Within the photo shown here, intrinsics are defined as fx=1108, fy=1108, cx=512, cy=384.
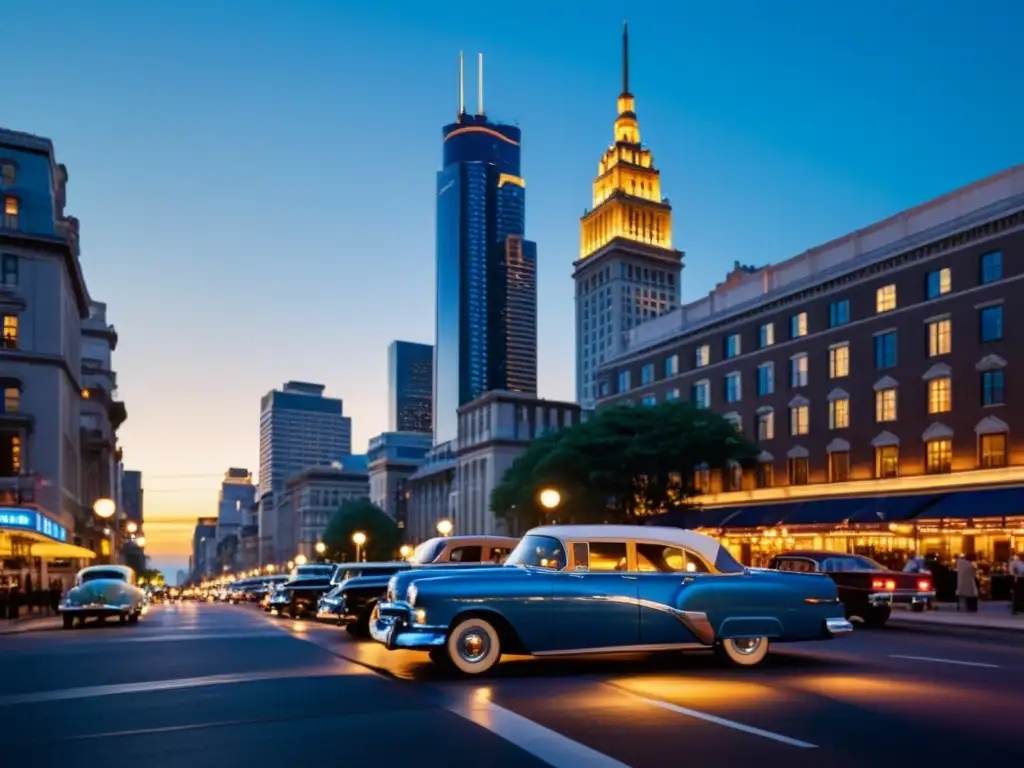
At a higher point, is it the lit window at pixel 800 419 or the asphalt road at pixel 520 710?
the lit window at pixel 800 419

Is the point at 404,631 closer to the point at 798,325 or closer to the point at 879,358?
the point at 879,358

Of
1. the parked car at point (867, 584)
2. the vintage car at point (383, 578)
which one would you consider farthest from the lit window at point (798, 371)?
the vintage car at point (383, 578)

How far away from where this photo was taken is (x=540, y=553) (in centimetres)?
1404

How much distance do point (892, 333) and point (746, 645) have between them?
42.6 m

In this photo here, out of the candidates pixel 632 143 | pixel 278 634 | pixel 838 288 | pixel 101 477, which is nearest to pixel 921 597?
pixel 278 634

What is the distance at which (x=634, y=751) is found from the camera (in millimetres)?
8250

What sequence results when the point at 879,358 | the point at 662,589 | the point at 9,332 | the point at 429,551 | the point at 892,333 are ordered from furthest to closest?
the point at 9,332 < the point at 879,358 < the point at 892,333 < the point at 429,551 < the point at 662,589

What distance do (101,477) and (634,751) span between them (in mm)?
100390

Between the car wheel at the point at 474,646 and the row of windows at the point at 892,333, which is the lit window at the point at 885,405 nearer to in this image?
the row of windows at the point at 892,333

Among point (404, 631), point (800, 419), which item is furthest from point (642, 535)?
point (800, 419)

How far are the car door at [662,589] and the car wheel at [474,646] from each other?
→ 184 centimetres

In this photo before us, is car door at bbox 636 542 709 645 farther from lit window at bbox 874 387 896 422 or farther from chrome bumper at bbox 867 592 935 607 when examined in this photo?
lit window at bbox 874 387 896 422

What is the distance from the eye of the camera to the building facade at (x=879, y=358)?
47.8 metres

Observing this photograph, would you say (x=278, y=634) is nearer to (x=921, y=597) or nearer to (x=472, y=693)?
(x=472, y=693)
